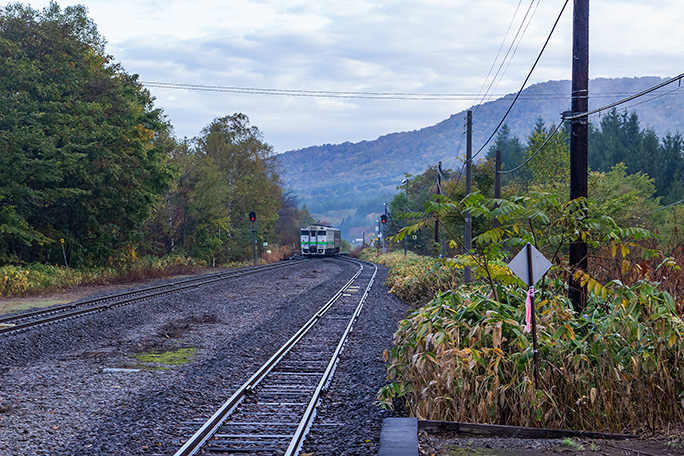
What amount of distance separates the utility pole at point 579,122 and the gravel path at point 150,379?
3375 millimetres

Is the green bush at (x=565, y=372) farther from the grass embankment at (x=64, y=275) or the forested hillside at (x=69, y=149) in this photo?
the forested hillside at (x=69, y=149)

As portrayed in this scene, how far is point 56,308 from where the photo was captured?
702 inches

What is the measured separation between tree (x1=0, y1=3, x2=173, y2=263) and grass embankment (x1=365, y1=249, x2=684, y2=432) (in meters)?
21.6

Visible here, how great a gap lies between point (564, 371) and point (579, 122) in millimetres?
3931

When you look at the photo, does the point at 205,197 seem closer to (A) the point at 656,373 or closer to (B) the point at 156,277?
(B) the point at 156,277

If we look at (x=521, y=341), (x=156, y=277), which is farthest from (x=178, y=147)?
(x=521, y=341)

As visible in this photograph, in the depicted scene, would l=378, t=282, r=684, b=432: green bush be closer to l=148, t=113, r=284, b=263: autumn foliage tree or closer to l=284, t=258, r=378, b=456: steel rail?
l=284, t=258, r=378, b=456: steel rail

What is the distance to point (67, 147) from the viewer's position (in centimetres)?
2638

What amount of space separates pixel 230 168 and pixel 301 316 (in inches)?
1622

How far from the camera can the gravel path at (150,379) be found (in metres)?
7.07

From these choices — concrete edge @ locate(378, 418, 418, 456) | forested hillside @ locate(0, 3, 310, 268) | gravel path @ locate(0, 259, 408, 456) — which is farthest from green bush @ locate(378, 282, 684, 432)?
forested hillside @ locate(0, 3, 310, 268)

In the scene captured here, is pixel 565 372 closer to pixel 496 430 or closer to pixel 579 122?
pixel 496 430

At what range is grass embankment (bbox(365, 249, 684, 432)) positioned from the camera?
7.31 metres

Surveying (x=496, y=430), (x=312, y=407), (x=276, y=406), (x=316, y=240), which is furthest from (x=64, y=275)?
(x=316, y=240)
